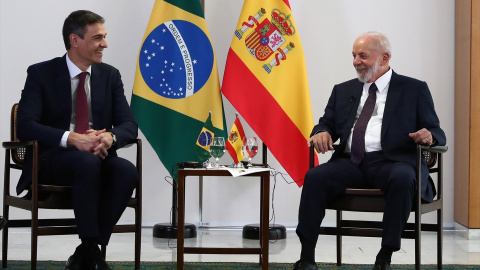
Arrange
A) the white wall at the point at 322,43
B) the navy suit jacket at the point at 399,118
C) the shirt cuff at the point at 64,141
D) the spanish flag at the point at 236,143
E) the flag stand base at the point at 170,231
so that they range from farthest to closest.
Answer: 1. the white wall at the point at 322,43
2. the flag stand base at the point at 170,231
3. the spanish flag at the point at 236,143
4. the navy suit jacket at the point at 399,118
5. the shirt cuff at the point at 64,141

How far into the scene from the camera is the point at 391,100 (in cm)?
358

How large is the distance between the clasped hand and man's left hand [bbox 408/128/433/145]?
1482 millimetres

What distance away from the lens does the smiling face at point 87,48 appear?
11.8 ft

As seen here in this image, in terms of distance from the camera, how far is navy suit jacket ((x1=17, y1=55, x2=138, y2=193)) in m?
3.37

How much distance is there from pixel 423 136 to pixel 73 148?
1.73 m

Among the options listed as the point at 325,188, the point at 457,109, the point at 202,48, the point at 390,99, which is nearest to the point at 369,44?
the point at 390,99

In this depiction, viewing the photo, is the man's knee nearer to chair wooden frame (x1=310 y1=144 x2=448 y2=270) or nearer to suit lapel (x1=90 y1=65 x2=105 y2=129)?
chair wooden frame (x1=310 y1=144 x2=448 y2=270)

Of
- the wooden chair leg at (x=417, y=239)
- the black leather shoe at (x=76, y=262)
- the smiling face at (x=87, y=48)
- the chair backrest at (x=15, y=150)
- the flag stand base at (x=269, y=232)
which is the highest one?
the smiling face at (x=87, y=48)

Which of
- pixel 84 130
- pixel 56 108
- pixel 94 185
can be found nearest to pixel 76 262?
pixel 94 185

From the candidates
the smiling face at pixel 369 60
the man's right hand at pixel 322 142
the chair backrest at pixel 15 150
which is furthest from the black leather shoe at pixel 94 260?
the smiling face at pixel 369 60

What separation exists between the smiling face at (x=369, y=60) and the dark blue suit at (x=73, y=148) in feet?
4.08

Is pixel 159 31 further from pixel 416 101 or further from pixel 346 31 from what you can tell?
pixel 416 101

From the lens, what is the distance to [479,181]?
4910 millimetres

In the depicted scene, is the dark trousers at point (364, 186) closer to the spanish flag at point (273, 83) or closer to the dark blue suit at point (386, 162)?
the dark blue suit at point (386, 162)
